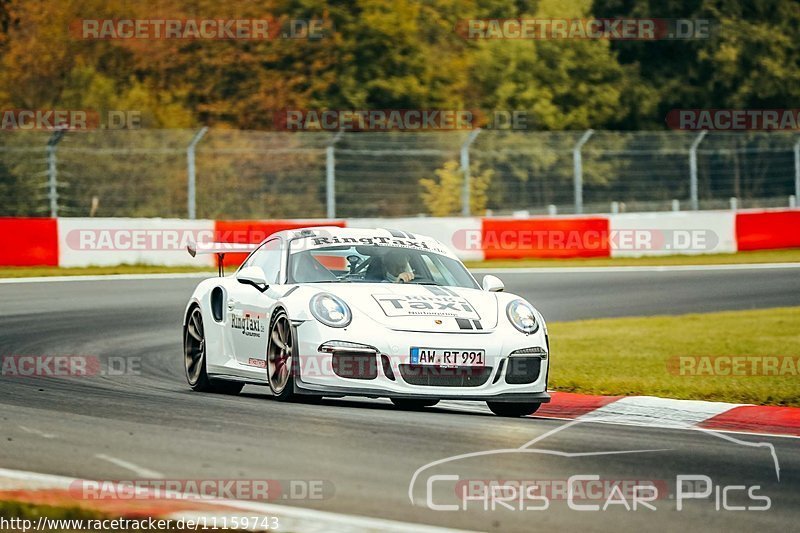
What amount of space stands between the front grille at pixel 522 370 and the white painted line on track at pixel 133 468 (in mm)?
3024

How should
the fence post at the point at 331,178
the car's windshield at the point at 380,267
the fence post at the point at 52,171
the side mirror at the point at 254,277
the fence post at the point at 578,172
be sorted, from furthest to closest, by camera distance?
1. the fence post at the point at 578,172
2. the fence post at the point at 331,178
3. the fence post at the point at 52,171
4. the car's windshield at the point at 380,267
5. the side mirror at the point at 254,277

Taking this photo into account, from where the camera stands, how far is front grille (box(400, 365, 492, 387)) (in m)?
8.93

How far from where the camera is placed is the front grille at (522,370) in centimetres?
918

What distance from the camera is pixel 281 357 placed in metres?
9.48

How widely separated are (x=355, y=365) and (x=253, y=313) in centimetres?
132

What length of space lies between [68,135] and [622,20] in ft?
75.6

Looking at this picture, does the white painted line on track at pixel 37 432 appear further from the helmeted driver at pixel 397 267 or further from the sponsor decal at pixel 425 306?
the helmeted driver at pixel 397 267

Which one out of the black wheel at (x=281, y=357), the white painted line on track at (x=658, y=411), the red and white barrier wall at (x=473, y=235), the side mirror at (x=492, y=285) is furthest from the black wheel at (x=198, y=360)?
the red and white barrier wall at (x=473, y=235)

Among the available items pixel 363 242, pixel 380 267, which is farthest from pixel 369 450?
pixel 363 242

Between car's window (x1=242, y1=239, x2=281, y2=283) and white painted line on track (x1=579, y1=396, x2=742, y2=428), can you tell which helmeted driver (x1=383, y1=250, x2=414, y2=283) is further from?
white painted line on track (x1=579, y1=396, x2=742, y2=428)

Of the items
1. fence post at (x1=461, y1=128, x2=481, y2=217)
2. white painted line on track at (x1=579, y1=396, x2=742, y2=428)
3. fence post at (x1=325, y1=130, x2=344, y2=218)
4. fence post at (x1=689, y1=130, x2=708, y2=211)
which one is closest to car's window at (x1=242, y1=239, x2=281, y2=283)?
white painted line on track at (x1=579, y1=396, x2=742, y2=428)

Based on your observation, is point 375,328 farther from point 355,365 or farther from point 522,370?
point 522,370

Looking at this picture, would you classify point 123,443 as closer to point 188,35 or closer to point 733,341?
point 733,341

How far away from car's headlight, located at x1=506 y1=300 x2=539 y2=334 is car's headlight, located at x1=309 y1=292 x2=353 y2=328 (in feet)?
3.50
